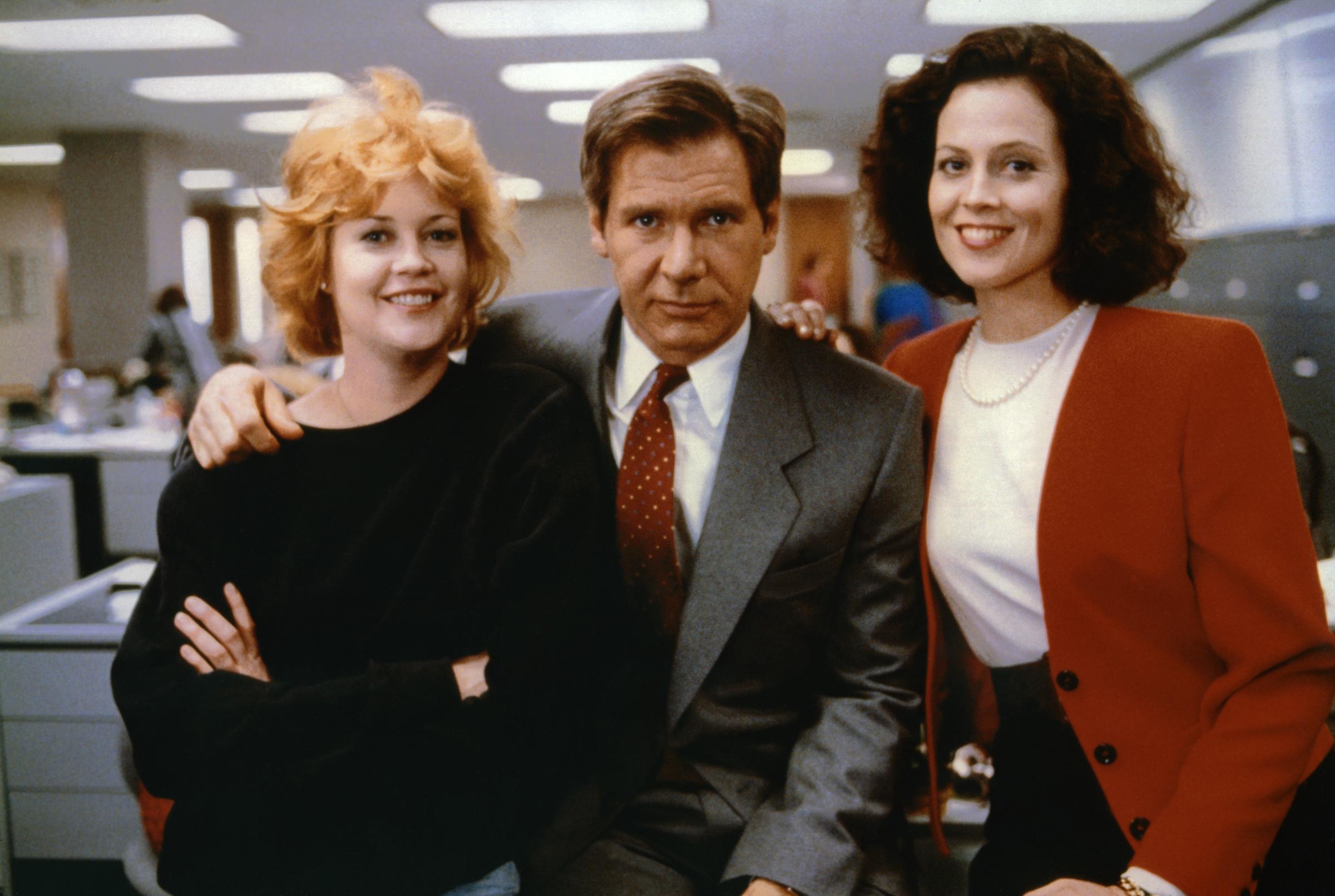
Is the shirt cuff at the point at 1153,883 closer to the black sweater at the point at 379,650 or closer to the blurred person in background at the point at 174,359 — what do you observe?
the black sweater at the point at 379,650

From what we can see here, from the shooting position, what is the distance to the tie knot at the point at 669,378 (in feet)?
4.59

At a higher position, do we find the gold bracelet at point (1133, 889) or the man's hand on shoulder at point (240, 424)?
the man's hand on shoulder at point (240, 424)

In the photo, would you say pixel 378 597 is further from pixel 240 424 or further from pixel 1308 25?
pixel 1308 25

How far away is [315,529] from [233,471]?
14cm

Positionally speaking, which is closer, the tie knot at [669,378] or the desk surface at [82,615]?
the tie knot at [669,378]

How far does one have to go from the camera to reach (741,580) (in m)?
1.29

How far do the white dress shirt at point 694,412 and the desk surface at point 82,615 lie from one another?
1.03m

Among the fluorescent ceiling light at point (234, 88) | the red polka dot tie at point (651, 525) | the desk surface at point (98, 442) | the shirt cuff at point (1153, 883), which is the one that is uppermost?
the fluorescent ceiling light at point (234, 88)

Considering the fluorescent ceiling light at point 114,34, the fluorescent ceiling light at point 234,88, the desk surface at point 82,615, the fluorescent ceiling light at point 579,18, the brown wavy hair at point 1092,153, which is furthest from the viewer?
the fluorescent ceiling light at point 234,88

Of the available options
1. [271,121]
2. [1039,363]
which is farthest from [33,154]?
[1039,363]

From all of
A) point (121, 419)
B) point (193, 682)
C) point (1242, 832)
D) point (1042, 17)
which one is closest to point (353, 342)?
point (193, 682)

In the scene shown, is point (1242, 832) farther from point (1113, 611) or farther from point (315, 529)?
point (315, 529)

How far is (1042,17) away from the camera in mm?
3701

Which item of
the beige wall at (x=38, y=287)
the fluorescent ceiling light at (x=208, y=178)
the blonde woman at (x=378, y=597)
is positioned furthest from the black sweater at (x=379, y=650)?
the fluorescent ceiling light at (x=208, y=178)
